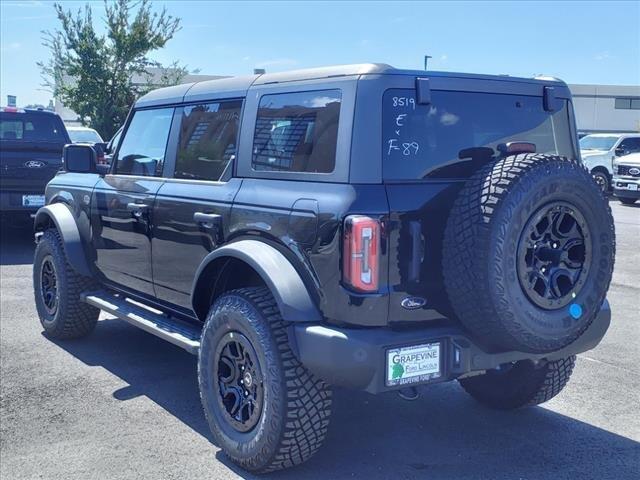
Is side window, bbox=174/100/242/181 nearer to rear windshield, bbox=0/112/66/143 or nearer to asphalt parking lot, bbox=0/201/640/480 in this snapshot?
asphalt parking lot, bbox=0/201/640/480

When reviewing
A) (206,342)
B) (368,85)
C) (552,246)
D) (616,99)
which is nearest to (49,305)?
(206,342)

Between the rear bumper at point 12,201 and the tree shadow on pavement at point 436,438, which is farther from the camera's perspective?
the rear bumper at point 12,201

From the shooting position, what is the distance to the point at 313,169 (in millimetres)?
3646

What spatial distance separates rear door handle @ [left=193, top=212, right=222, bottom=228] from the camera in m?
4.11

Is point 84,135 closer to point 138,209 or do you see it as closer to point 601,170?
point 138,209

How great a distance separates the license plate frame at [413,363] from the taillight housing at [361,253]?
0.30 metres

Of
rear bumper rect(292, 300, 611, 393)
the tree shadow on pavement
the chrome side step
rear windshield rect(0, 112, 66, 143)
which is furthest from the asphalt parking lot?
rear windshield rect(0, 112, 66, 143)

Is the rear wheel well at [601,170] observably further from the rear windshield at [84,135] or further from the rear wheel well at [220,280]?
the rear wheel well at [220,280]

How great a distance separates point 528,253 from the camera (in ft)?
11.1

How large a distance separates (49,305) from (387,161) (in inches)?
151

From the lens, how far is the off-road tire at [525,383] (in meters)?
4.38

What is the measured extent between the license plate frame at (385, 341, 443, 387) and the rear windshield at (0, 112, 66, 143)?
8.55 metres

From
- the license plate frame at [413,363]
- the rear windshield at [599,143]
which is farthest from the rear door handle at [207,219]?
the rear windshield at [599,143]

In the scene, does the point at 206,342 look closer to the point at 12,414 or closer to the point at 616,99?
the point at 12,414
